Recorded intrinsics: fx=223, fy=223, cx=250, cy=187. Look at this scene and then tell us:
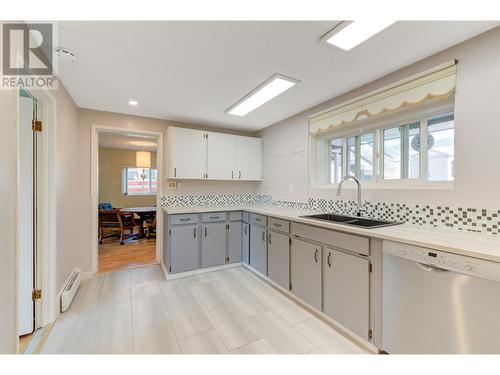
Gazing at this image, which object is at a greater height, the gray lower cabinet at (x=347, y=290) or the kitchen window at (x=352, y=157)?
the kitchen window at (x=352, y=157)

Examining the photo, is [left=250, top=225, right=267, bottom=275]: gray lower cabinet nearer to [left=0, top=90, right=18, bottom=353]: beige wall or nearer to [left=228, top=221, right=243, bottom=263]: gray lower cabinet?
[left=228, top=221, right=243, bottom=263]: gray lower cabinet

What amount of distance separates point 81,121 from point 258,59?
262 cm

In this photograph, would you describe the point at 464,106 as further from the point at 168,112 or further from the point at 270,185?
the point at 168,112

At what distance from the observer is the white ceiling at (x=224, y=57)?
4.85 ft

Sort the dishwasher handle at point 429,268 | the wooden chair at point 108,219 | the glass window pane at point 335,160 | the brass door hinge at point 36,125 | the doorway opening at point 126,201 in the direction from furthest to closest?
the wooden chair at point 108,219
the doorway opening at point 126,201
the glass window pane at point 335,160
the brass door hinge at point 36,125
the dishwasher handle at point 429,268

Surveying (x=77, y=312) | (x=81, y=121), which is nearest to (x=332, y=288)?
(x=77, y=312)

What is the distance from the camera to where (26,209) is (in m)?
1.89

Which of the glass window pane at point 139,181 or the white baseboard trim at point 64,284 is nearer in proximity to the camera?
the white baseboard trim at point 64,284

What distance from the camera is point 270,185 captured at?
3.84 meters

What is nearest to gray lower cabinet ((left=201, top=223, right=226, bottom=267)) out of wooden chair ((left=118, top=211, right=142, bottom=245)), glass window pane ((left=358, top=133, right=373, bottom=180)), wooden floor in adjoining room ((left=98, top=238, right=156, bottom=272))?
wooden floor in adjoining room ((left=98, top=238, right=156, bottom=272))

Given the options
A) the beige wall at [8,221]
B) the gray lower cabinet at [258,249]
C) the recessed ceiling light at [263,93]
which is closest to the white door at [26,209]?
the beige wall at [8,221]

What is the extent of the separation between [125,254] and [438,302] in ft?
14.2

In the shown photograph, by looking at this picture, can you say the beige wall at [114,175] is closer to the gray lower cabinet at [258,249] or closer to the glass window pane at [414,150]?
the gray lower cabinet at [258,249]

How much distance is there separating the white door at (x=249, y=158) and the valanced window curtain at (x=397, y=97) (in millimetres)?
1410
